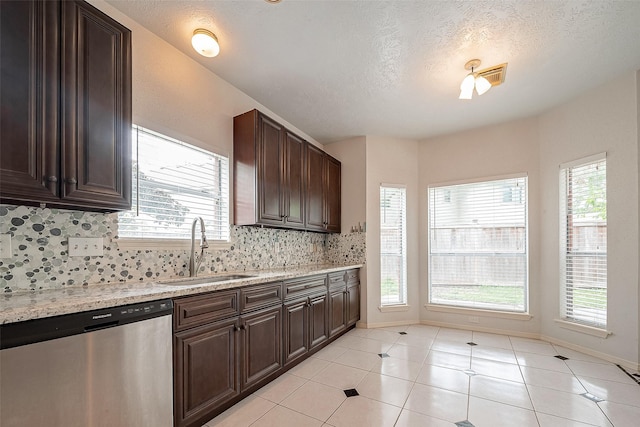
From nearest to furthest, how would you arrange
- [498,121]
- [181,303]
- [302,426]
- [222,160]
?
1. [181,303]
2. [302,426]
3. [222,160]
4. [498,121]

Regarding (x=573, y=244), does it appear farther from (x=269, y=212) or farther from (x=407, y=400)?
(x=269, y=212)

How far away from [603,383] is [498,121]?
10.0 ft

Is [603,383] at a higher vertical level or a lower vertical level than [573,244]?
lower

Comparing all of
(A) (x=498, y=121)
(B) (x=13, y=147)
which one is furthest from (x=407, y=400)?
(A) (x=498, y=121)

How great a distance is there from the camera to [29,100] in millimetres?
1363

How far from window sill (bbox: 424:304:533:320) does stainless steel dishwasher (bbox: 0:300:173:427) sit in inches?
146

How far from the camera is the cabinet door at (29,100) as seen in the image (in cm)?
130

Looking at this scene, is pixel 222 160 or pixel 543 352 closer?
pixel 222 160

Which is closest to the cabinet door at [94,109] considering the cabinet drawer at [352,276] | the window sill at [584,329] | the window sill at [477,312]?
the cabinet drawer at [352,276]

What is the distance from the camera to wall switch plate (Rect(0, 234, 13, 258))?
58.1 inches

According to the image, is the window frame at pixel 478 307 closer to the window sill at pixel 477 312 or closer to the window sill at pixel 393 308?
the window sill at pixel 477 312

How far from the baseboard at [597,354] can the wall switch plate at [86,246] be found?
4.62m

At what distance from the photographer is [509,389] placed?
2.41m

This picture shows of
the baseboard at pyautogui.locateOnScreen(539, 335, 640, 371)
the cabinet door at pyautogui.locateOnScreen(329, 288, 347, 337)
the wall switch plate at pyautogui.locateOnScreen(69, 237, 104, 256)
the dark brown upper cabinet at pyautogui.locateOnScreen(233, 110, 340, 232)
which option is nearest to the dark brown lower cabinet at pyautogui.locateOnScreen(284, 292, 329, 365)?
the cabinet door at pyautogui.locateOnScreen(329, 288, 347, 337)
